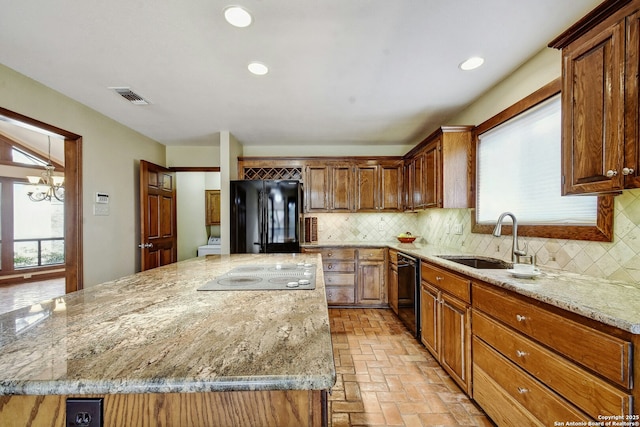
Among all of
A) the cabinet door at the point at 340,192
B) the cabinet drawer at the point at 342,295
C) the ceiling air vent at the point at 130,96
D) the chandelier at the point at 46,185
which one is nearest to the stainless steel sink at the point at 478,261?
the cabinet drawer at the point at 342,295

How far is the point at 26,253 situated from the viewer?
5707 mm

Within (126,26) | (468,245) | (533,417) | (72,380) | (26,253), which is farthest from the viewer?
(26,253)

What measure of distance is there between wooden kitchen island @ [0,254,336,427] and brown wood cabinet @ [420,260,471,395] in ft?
4.42

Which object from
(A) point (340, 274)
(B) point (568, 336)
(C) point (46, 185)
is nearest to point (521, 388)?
(B) point (568, 336)

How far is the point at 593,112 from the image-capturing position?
4.11 ft

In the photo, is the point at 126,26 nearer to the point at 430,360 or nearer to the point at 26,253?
the point at 430,360

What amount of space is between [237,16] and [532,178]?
2.40 metres

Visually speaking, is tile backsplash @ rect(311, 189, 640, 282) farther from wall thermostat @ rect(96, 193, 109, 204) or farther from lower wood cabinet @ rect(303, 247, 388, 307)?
wall thermostat @ rect(96, 193, 109, 204)

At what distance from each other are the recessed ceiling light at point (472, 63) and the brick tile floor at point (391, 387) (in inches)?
98.0

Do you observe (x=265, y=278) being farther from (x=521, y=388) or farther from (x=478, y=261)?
(x=478, y=261)

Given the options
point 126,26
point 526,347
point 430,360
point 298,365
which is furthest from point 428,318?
point 126,26

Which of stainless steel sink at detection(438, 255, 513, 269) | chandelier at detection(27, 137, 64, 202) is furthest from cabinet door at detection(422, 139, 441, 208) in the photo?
chandelier at detection(27, 137, 64, 202)

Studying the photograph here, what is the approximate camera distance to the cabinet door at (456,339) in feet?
5.87

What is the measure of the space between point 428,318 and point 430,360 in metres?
0.36
